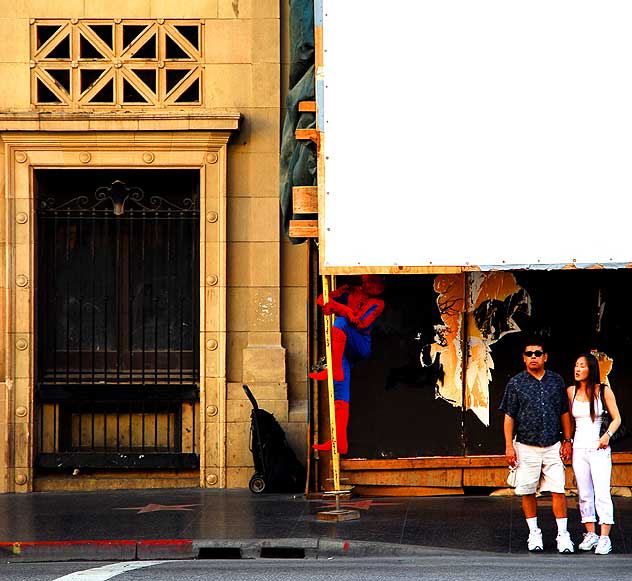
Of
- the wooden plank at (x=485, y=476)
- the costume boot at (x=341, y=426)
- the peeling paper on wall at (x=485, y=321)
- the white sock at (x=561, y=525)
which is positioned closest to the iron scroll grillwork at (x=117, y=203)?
the peeling paper on wall at (x=485, y=321)

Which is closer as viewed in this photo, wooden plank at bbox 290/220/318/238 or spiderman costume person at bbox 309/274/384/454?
wooden plank at bbox 290/220/318/238

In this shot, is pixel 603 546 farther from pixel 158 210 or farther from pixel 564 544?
pixel 158 210

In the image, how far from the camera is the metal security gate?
1501cm

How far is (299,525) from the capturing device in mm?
11906

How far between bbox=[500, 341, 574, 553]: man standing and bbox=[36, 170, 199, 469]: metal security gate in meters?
5.10

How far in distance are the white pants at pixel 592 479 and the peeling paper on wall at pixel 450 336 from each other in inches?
121

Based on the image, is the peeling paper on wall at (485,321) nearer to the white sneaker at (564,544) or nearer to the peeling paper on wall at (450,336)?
the peeling paper on wall at (450,336)

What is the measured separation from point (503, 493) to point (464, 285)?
2.14 meters

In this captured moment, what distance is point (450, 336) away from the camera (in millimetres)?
13781

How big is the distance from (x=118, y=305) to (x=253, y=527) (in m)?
4.17

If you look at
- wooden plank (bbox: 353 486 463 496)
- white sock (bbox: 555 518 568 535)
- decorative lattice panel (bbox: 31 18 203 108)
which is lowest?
wooden plank (bbox: 353 486 463 496)

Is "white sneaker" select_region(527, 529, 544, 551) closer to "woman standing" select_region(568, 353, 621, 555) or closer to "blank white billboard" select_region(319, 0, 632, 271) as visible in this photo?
"woman standing" select_region(568, 353, 621, 555)

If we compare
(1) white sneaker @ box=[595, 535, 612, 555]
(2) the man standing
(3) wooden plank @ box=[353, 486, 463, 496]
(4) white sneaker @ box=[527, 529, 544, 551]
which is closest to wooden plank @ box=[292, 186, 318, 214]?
(2) the man standing

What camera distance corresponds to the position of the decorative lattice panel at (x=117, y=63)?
580 inches
